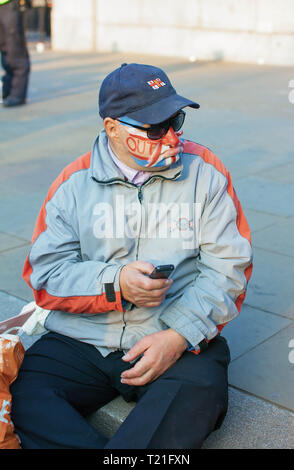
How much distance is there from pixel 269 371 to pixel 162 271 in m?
0.90

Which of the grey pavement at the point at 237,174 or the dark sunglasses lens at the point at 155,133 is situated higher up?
the dark sunglasses lens at the point at 155,133

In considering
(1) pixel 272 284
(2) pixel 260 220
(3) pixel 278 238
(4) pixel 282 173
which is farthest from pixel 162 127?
(4) pixel 282 173

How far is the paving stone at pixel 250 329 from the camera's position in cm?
332

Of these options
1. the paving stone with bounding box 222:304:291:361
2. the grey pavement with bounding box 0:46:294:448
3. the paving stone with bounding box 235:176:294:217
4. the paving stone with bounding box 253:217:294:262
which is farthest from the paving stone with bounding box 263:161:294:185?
the paving stone with bounding box 222:304:291:361

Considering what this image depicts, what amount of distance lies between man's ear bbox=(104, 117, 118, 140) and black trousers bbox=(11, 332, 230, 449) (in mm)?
822

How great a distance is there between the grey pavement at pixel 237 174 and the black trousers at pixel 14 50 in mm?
355

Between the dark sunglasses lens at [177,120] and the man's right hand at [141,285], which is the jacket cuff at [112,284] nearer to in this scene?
the man's right hand at [141,285]

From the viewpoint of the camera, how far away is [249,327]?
138 inches

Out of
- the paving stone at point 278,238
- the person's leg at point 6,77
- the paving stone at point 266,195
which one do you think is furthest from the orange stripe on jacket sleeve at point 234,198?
the person's leg at point 6,77

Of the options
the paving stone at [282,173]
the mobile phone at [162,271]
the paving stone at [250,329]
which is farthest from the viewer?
the paving stone at [282,173]

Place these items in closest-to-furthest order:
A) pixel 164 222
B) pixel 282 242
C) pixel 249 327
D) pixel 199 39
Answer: pixel 164 222, pixel 249 327, pixel 282 242, pixel 199 39
